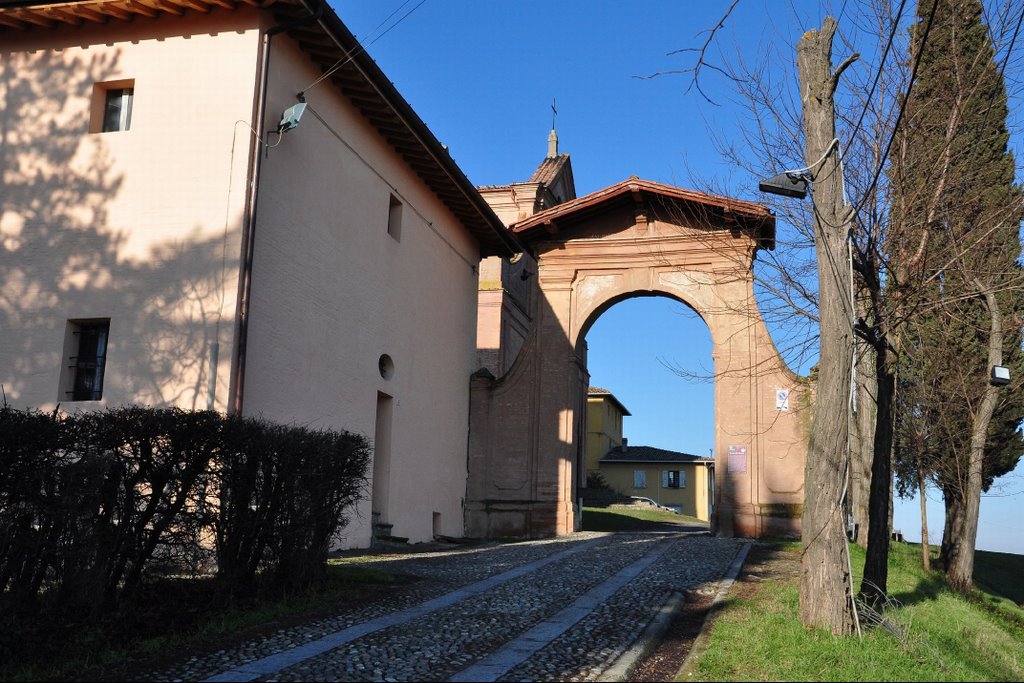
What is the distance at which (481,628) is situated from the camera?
7.67 metres

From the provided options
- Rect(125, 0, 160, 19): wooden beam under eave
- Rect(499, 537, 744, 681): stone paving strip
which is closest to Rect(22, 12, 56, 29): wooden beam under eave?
Rect(125, 0, 160, 19): wooden beam under eave

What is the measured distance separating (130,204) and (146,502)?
6430 mm

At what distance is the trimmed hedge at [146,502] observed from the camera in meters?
6.68

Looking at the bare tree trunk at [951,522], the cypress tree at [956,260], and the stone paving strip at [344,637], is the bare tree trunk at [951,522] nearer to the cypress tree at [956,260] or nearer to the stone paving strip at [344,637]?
the cypress tree at [956,260]

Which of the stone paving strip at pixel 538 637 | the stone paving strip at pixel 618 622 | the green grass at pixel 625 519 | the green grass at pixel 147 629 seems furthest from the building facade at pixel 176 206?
the green grass at pixel 625 519

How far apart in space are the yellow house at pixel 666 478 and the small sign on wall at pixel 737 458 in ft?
111

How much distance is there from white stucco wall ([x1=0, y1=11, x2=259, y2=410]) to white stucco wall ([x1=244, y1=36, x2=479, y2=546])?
1.90ft

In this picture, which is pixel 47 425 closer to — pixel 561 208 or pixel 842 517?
pixel 842 517

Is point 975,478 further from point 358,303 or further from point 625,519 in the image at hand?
point 625,519

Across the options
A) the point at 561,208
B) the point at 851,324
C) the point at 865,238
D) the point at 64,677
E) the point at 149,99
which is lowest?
the point at 64,677

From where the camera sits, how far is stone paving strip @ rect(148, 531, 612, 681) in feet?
20.4

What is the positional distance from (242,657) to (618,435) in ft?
181

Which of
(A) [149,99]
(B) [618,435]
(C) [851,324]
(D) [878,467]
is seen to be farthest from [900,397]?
(B) [618,435]

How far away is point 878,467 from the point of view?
9.25 meters
